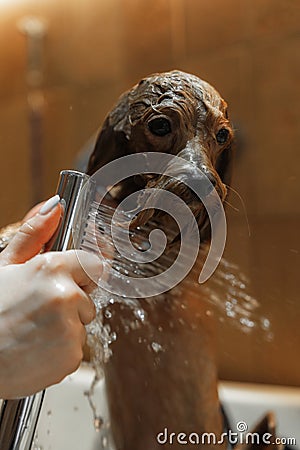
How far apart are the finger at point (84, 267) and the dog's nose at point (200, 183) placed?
65 mm

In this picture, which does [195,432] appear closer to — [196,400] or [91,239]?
[196,400]

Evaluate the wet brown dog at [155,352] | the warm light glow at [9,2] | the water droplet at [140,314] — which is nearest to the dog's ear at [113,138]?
the wet brown dog at [155,352]

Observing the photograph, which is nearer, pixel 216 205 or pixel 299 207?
pixel 216 205

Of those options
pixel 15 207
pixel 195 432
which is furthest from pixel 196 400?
pixel 15 207

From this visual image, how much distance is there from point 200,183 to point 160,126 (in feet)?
0.18

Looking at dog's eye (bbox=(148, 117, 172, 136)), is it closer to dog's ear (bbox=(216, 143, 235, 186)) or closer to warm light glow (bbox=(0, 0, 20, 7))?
dog's ear (bbox=(216, 143, 235, 186))

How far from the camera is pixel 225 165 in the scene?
0.37 meters

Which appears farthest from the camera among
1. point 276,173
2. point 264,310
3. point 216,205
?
point 276,173

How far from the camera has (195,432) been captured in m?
A: 0.41

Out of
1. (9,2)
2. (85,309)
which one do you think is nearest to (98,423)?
(85,309)

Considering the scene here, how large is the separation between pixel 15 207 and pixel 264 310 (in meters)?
0.25

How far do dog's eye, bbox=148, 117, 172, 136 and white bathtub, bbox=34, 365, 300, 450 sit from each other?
182 millimetres

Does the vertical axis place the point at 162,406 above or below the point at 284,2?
below

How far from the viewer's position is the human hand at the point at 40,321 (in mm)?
302
